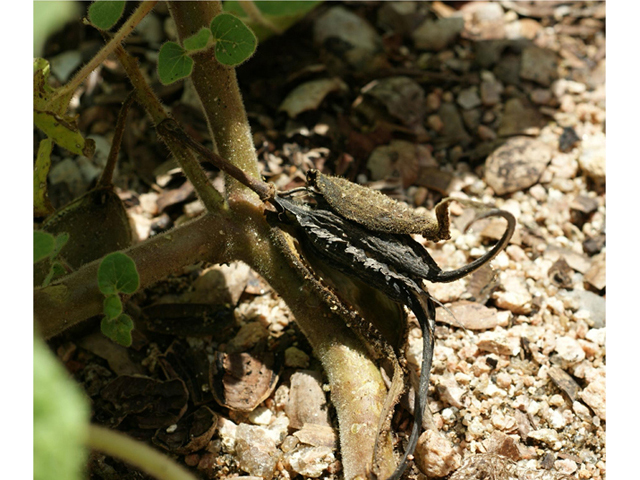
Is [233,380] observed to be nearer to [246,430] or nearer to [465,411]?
[246,430]

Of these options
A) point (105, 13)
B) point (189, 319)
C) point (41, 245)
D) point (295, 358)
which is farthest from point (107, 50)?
point (295, 358)

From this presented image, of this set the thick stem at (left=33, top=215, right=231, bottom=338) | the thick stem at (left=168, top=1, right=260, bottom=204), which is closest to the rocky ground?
the thick stem at (left=33, top=215, right=231, bottom=338)

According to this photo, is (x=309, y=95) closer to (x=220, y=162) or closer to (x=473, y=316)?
(x=220, y=162)

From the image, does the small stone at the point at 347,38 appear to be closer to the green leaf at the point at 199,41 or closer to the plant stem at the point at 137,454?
the green leaf at the point at 199,41

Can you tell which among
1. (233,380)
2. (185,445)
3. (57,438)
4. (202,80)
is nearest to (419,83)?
(202,80)

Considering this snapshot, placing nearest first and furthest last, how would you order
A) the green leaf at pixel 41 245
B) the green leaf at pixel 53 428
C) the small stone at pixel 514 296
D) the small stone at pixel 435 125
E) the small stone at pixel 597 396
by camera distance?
the green leaf at pixel 53 428 → the green leaf at pixel 41 245 → the small stone at pixel 597 396 → the small stone at pixel 514 296 → the small stone at pixel 435 125

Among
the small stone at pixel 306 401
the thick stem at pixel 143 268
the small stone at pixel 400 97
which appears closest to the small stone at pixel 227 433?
the small stone at pixel 306 401

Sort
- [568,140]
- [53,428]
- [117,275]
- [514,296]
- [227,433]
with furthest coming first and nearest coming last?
[568,140], [514,296], [227,433], [117,275], [53,428]
